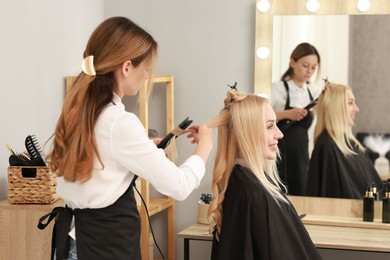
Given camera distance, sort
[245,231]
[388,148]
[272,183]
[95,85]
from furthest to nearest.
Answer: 1. [388,148]
2. [272,183]
3. [245,231]
4. [95,85]

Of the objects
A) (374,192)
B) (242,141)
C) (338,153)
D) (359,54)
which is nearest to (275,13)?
(359,54)

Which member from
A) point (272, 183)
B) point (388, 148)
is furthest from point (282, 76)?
point (272, 183)

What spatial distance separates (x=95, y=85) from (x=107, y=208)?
32cm

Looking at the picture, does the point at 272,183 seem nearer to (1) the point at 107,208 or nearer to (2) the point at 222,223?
(2) the point at 222,223

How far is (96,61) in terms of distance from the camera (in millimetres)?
1764

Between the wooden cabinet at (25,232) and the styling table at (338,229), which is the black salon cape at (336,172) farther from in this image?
the wooden cabinet at (25,232)

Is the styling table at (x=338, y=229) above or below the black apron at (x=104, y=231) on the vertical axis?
below

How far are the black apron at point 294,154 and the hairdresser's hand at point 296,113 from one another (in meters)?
0.01

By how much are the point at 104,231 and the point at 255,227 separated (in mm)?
522

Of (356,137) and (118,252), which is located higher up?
(356,137)

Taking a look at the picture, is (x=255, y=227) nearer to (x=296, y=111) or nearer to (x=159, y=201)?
(x=296, y=111)

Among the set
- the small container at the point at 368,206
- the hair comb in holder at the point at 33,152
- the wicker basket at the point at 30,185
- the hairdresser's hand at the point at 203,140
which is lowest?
the small container at the point at 368,206

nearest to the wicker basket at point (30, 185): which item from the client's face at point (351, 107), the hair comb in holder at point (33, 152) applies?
the hair comb in holder at point (33, 152)

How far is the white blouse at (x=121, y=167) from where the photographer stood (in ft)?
5.55
